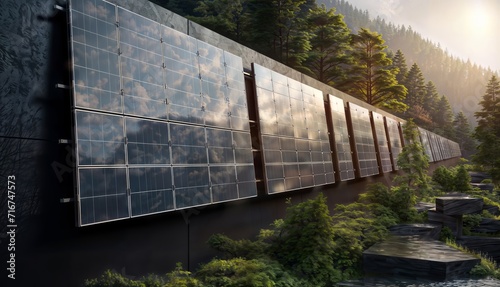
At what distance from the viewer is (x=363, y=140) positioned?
23.4 metres

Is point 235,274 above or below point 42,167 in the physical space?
below

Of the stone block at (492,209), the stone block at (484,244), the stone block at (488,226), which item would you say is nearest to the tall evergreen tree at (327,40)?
the stone block at (492,209)

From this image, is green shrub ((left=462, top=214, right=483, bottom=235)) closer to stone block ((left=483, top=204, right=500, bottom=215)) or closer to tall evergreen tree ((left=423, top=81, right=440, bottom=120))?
stone block ((left=483, top=204, right=500, bottom=215))

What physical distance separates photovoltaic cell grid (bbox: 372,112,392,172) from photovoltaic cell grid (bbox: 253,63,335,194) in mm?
9993

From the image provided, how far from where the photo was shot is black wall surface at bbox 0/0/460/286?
6.10 metres

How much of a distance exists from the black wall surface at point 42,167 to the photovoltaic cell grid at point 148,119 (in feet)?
1.32

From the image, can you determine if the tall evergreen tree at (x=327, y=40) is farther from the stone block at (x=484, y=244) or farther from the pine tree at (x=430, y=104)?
the pine tree at (x=430, y=104)

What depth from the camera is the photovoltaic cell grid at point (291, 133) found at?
42.9 ft

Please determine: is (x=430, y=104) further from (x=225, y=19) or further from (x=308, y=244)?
(x=308, y=244)

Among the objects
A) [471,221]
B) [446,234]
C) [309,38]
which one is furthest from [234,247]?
[309,38]

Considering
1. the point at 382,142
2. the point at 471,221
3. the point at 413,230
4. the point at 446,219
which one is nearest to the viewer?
the point at 413,230

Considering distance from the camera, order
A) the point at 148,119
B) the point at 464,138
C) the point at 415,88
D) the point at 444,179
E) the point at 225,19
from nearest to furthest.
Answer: the point at 148,119 < the point at 444,179 < the point at 225,19 < the point at 415,88 < the point at 464,138

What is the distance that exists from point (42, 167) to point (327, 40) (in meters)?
40.7

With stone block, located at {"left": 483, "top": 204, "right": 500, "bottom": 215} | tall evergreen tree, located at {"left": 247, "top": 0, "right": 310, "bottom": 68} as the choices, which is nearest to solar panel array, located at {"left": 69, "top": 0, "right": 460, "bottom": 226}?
stone block, located at {"left": 483, "top": 204, "right": 500, "bottom": 215}
